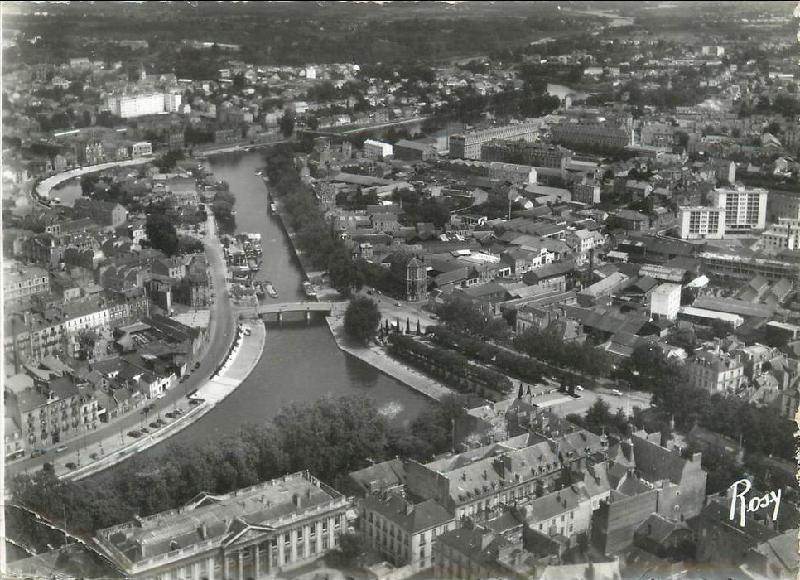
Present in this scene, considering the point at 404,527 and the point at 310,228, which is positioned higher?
the point at 404,527

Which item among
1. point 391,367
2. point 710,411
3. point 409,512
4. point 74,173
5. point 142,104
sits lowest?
point 391,367

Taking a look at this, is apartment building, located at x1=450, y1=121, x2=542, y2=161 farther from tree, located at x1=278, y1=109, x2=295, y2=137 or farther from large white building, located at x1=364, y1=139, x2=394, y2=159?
tree, located at x1=278, y1=109, x2=295, y2=137

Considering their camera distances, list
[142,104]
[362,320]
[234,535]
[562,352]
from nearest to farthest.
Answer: [234,535], [562,352], [362,320], [142,104]

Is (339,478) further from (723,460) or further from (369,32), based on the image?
(369,32)

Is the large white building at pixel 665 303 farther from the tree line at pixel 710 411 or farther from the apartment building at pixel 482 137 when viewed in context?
the apartment building at pixel 482 137

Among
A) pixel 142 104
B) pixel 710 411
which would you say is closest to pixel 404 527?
pixel 710 411

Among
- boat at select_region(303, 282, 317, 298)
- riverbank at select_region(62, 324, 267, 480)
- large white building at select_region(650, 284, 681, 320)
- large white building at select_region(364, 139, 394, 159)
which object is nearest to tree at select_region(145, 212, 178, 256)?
boat at select_region(303, 282, 317, 298)

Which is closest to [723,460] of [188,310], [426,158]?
[188,310]

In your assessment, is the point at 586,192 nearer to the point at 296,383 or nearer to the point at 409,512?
the point at 296,383
